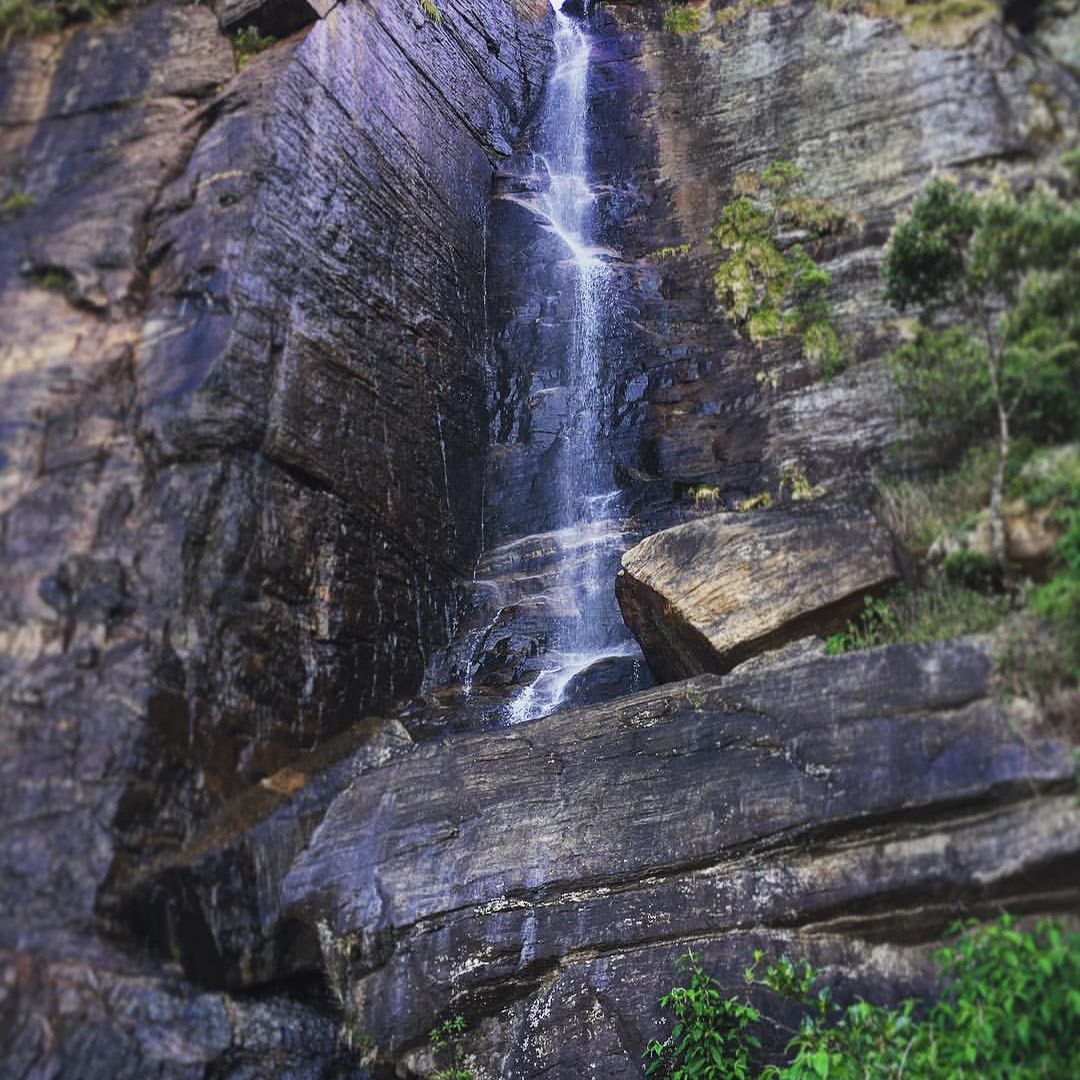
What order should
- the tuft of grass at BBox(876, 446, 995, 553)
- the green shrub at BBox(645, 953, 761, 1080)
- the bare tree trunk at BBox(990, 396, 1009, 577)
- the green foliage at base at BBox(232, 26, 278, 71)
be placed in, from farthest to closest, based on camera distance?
the green foliage at base at BBox(232, 26, 278, 71)
the tuft of grass at BBox(876, 446, 995, 553)
the bare tree trunk at BBox(990, 396, 1009, 577)
the green shrub at BBox(645, 953, 761, 1080)

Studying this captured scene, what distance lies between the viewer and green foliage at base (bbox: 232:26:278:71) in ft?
42.5

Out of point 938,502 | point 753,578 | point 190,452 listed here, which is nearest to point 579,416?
point 753,578

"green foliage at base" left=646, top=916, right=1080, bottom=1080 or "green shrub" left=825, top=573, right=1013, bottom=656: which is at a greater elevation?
"green shrub" left=825, top=573, right=1013, bottom=656

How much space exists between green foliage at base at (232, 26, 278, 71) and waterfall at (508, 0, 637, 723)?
5.35m

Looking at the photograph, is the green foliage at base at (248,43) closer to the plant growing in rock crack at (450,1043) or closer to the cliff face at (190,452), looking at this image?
the cliff face at (190,452)

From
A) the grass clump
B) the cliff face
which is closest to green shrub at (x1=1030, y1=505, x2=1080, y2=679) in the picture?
the cliff face

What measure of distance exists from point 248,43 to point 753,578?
341 inches

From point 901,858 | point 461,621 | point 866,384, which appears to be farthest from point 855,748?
point 461,621

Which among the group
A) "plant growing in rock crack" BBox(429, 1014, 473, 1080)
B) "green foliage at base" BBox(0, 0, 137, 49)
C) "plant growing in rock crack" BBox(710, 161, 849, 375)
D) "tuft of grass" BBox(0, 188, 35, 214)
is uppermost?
"green foliage at base" BBox(0, 0, 137, 49)

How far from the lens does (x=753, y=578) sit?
10352 millimetres

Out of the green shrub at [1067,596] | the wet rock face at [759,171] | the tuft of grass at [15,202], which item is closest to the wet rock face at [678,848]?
the green shrub at [1067,596]

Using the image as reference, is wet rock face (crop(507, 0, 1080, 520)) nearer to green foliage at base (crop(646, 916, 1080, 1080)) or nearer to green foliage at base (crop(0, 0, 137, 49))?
green foliage at base (crop(646, 916, 1080, 1080))

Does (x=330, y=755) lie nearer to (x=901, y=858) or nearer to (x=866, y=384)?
(x=901, y=858)

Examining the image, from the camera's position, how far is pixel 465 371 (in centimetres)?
1534
